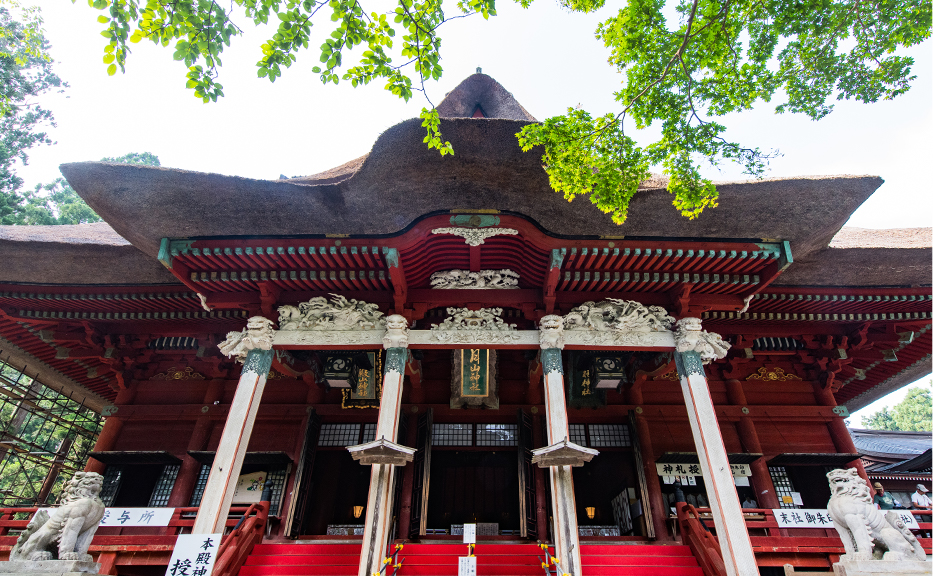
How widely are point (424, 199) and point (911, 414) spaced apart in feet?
→ 171

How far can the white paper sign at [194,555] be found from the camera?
5375mm

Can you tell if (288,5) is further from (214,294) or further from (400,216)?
(214,294)

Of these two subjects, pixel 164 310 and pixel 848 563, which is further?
pixel 164 310

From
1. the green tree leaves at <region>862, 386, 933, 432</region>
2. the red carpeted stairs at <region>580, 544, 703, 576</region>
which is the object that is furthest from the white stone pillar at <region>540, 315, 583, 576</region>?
the green tree leaves at <region>862, 386, 933, 432</region>

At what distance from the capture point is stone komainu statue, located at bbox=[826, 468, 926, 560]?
500 centimetres

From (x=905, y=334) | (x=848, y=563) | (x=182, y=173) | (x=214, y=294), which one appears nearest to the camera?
(x=848, y=563)

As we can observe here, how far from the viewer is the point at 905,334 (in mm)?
8953

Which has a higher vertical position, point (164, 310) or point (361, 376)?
point (164, 310)

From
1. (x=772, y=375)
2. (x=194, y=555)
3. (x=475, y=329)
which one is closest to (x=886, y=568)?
(x=475, y=329)

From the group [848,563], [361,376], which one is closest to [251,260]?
[361,376]

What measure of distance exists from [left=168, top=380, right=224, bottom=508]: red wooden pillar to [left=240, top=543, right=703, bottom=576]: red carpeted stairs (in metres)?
3.07

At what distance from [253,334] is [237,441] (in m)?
1.76

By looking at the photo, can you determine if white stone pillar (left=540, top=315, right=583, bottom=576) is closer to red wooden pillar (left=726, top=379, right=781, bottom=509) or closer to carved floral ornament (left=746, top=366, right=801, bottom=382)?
red wooden pillar (left=726, top=379, right=781, bottom=509)

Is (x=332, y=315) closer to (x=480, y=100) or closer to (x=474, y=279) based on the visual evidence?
(x=474, y=279)
